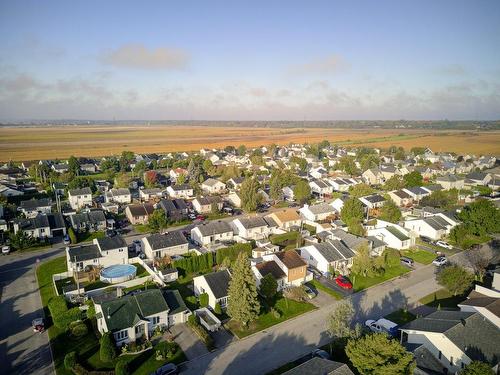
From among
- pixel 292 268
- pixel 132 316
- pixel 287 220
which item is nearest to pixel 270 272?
pixel 292 268

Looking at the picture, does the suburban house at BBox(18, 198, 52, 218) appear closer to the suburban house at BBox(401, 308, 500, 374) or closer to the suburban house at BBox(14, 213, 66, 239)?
the suburban house at BBox(14, 213, 66, 239)

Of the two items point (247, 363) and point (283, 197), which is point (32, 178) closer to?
point (283, 197)

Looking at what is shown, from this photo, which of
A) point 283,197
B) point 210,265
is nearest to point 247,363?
point 210,265

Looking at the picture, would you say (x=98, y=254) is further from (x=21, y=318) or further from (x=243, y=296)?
(x=243, y=296)

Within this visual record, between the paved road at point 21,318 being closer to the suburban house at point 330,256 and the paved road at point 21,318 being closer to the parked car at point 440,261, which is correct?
the suburban house at point 330,256

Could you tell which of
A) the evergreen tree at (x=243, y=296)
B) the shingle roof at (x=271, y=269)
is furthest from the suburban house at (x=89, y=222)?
the evergreen tree at (x=243, y=296)
